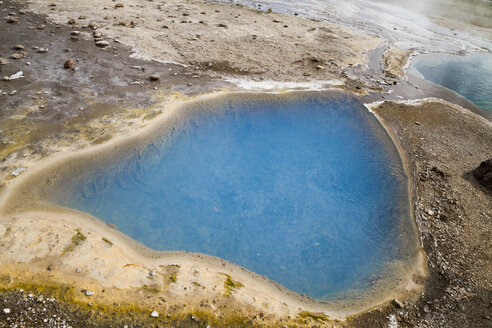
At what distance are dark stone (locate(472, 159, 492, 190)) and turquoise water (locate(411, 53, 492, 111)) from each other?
26.2 ft

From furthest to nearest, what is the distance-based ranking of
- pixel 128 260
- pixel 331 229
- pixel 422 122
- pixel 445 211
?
pixel 422 122 → pixel 445 211 → pixel 331 229 → pixel 128 260

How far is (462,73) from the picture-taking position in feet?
65.9

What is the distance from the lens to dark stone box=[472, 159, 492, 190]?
1023 centimetres

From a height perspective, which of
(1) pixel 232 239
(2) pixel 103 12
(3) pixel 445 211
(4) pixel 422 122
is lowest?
(1) pixel 232 239

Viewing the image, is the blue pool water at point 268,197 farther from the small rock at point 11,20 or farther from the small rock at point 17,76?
the small rock at point 11,20

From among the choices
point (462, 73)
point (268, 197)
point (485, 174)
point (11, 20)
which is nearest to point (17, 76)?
point (11, 20)

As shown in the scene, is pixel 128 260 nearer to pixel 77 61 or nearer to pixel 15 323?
pixel 15 323

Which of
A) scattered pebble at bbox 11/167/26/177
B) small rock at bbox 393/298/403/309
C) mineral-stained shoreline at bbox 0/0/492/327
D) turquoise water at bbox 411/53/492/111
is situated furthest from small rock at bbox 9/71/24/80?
turquoise water at bbox 411/53/492/111

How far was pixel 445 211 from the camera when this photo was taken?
9.27m

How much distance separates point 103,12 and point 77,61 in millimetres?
7692

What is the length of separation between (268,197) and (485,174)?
27.0ft

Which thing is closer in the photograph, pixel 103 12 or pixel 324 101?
pixel 324 101

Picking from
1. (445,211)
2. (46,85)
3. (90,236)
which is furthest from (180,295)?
(46,85)

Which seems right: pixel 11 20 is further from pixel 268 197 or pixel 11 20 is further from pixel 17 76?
pixel 268 197
